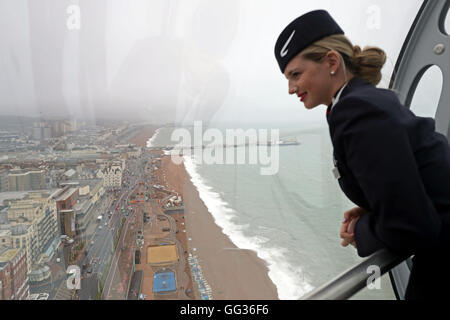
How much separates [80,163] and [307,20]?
143 cm

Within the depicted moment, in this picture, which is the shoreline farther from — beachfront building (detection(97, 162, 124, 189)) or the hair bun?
the hair bun

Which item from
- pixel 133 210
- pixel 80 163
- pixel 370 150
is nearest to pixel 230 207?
pixel 133 210

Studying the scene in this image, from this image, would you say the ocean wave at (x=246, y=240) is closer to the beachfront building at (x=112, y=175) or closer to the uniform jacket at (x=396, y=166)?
the beachfront building at (x=112, y=175)

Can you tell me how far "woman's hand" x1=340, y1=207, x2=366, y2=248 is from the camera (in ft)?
2.57

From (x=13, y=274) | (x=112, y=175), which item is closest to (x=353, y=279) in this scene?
(x=13, y=274)

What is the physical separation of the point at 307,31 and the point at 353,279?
0.62 m

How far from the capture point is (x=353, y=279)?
0.63 metres

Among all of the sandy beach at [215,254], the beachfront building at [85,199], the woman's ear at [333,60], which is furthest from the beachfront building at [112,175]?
the woman's ear at [333,60]

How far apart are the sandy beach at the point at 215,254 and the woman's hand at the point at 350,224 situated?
1067 millimetres

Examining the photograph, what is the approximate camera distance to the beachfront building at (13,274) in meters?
1.26

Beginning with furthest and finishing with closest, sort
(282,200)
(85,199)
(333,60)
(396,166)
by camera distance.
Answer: (282,200), (85,199), (333,60), (396,166)

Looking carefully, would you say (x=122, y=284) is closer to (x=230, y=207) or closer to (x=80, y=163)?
(x=80, y=163)

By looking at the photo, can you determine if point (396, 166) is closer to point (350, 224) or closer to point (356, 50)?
point (350, 224)

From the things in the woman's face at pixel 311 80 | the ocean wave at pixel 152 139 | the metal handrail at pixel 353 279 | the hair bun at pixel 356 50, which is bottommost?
the metal handrail at pixel 353 279
